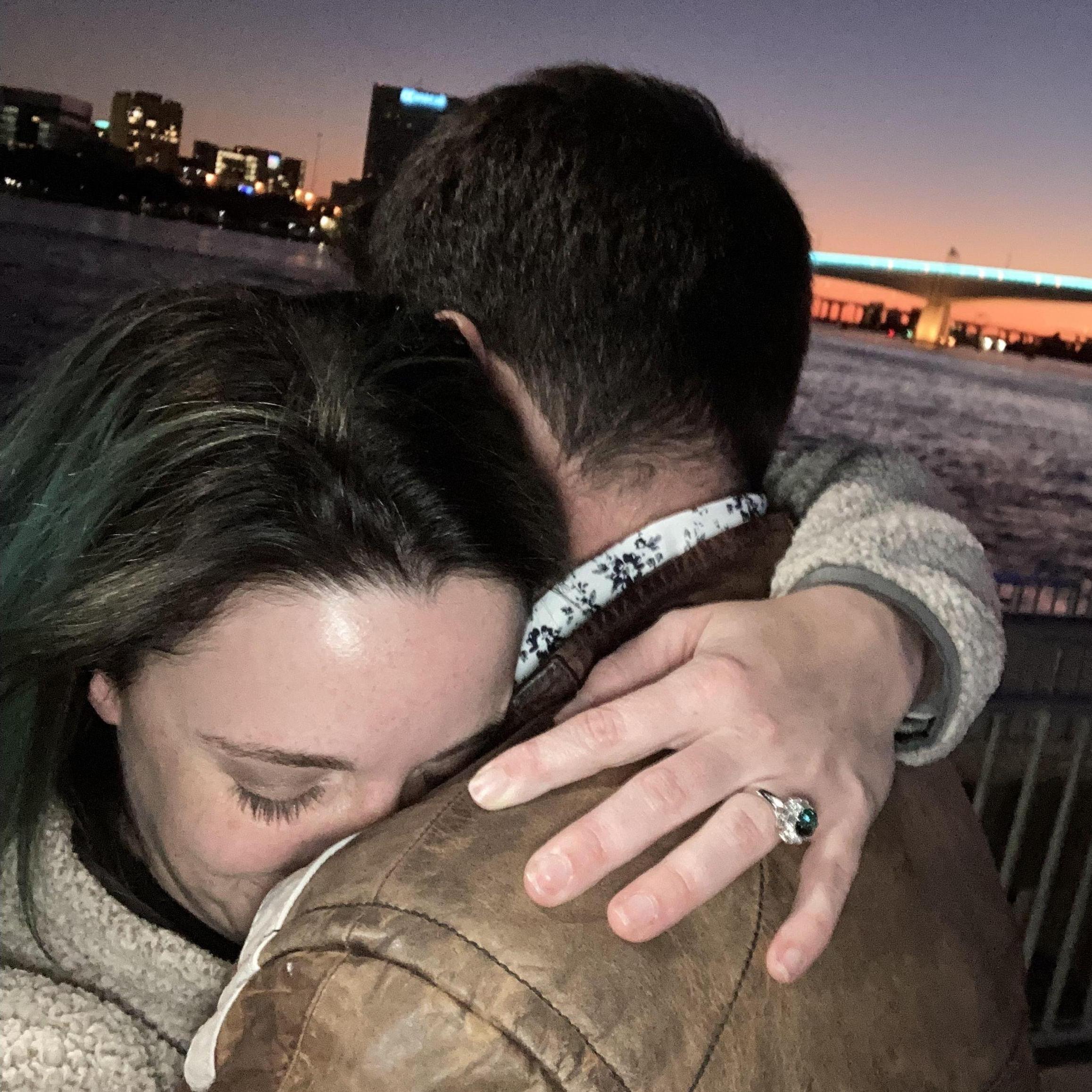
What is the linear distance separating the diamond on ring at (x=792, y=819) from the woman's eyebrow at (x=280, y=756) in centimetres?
45

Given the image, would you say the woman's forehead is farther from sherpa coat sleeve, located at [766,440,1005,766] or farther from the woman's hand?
sherpa coat sleeve, located at [766,440,1005,766]

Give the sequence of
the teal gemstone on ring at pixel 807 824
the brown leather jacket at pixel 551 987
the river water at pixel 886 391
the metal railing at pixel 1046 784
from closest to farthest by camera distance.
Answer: the brown leather jacket at pixel 551 987 < the teal gemstone on ring at pixel 807 824 < the metal railing at pixel 1046 784 < the river water at pixel 886 391

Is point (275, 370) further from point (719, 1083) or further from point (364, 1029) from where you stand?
point (719, 1083)

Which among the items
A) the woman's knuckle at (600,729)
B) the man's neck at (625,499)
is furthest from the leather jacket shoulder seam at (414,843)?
the man's neck at (625,499)

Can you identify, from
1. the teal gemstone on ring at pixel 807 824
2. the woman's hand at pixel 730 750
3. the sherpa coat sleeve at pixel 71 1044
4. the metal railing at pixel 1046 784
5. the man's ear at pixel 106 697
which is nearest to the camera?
the woman's hand at pixel 730 750

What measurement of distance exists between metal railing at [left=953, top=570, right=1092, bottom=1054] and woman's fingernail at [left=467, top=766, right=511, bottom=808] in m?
1.81

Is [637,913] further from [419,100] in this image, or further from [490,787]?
[419,100]

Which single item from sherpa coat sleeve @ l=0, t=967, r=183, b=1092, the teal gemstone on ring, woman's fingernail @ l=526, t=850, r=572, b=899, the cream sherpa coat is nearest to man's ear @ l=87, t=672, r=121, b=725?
the cream sherpa coat

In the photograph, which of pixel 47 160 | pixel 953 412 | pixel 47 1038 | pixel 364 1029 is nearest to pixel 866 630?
pixel 364 1029

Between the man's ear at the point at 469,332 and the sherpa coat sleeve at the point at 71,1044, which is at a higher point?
the man's ear at the point at 469,332

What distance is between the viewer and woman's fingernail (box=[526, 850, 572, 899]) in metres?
0.72

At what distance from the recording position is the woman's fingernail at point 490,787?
789 mm

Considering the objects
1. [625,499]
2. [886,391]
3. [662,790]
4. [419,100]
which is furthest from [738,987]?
[886,391]

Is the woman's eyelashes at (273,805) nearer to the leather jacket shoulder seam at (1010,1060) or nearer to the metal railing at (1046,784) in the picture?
the leather jacket shoulder seam at (1010,1060)
